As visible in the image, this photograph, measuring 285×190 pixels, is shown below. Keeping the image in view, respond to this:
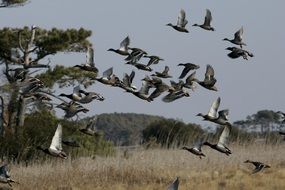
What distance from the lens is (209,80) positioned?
12867mm

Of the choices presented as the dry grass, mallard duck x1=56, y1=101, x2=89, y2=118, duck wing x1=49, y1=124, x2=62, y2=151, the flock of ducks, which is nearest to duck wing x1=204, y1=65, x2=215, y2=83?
the flock of ducks

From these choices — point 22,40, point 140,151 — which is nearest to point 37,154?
point 140,151

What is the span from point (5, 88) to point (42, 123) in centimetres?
356

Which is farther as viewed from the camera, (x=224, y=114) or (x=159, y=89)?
(x=159, y=89)

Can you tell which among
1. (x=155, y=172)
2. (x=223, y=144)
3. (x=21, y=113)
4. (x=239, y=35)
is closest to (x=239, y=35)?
(x=239, y=35)

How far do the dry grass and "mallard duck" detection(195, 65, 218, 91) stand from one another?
20.5 feet

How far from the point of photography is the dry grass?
61.8 ft

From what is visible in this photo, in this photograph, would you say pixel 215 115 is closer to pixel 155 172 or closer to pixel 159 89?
pixel 159 89

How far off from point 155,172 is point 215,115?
7722 mm

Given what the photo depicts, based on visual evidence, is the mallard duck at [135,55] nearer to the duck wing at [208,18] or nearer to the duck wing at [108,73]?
the duck wing at [108,73]

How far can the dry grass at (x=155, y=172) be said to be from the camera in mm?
18844

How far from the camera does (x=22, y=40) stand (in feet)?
104

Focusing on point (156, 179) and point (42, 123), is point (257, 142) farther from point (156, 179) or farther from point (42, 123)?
point (42, 123)

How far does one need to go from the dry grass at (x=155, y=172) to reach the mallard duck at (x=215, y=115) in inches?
260
